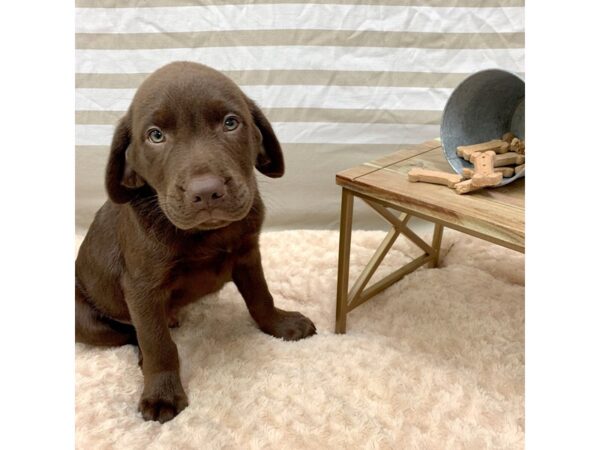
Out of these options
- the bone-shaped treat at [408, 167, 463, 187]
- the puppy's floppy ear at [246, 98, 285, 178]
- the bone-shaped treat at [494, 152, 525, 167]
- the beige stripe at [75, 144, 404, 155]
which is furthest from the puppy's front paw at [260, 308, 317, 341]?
the beige stripe at [75, 144, 404, 155]

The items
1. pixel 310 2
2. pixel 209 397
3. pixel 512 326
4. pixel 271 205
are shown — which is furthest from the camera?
pixel 271 205

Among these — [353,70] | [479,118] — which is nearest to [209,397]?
[479,118]

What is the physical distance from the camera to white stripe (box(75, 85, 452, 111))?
9.82ft

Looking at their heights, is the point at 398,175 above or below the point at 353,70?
below

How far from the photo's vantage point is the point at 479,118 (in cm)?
215

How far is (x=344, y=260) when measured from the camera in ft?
7.34

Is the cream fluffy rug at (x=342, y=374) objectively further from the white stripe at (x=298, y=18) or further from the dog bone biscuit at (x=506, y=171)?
the white stripe at (x=298, y=18)

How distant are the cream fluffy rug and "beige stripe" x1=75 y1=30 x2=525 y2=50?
1079 millimetres

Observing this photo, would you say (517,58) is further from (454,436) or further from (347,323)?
(454,436)

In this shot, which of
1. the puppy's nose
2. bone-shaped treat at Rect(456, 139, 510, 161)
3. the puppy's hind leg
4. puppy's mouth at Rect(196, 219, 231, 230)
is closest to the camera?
the puppy's nose

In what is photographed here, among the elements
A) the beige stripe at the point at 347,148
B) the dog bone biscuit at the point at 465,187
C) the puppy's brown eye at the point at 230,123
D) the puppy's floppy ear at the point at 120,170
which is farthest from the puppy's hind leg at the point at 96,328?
the beige stripe at the point at 347,148

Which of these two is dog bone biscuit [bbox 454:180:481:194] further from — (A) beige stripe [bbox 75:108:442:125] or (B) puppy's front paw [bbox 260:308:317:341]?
(A) beige stripe [bbox 75:108:442:125]

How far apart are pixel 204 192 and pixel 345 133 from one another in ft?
5.60

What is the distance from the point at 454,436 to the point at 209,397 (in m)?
0.76
